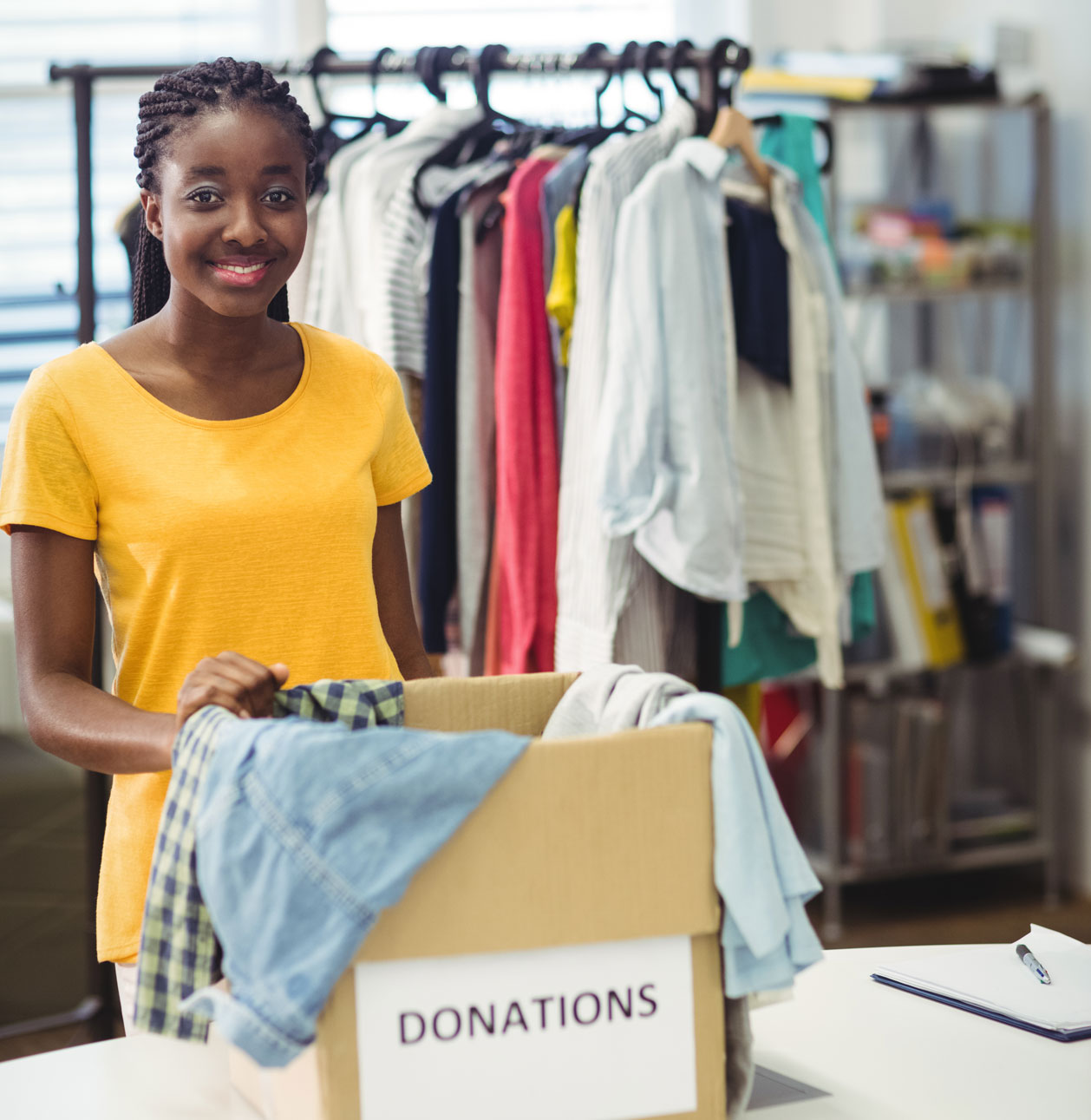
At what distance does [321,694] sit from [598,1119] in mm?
329

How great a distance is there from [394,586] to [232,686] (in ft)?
1.48

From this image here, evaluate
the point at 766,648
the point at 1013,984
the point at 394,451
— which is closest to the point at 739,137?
the point at 766,648

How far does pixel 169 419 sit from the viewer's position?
3.85 ft

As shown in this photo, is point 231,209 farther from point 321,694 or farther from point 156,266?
point 321,694

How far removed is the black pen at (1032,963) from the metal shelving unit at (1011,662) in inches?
76.3

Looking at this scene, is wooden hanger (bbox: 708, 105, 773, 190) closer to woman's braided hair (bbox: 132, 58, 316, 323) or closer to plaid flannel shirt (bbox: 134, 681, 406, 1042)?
woman's braided hair (bbox: 132, 58, 316, 323)

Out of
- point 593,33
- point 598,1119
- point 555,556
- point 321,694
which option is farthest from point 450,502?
point 593,33

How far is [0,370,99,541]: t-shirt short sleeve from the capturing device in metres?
1.10

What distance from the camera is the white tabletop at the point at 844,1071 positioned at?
0.95m

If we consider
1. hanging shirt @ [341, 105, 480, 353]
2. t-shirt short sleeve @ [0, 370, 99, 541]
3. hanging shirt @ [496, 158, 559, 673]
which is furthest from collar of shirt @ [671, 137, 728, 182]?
t-shirt short sleeve @ [0, 370, 99, 541]

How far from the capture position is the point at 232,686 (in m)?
0.90

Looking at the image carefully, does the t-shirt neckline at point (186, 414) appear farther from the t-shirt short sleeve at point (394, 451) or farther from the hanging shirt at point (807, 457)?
the hanging shirt at point (807, 457)

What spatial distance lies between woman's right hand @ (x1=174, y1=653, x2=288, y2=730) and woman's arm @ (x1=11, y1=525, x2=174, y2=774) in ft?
0.52

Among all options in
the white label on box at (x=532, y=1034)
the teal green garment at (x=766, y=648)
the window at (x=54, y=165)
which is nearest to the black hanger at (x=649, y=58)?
the teal green garment at (x=766, y=648)
